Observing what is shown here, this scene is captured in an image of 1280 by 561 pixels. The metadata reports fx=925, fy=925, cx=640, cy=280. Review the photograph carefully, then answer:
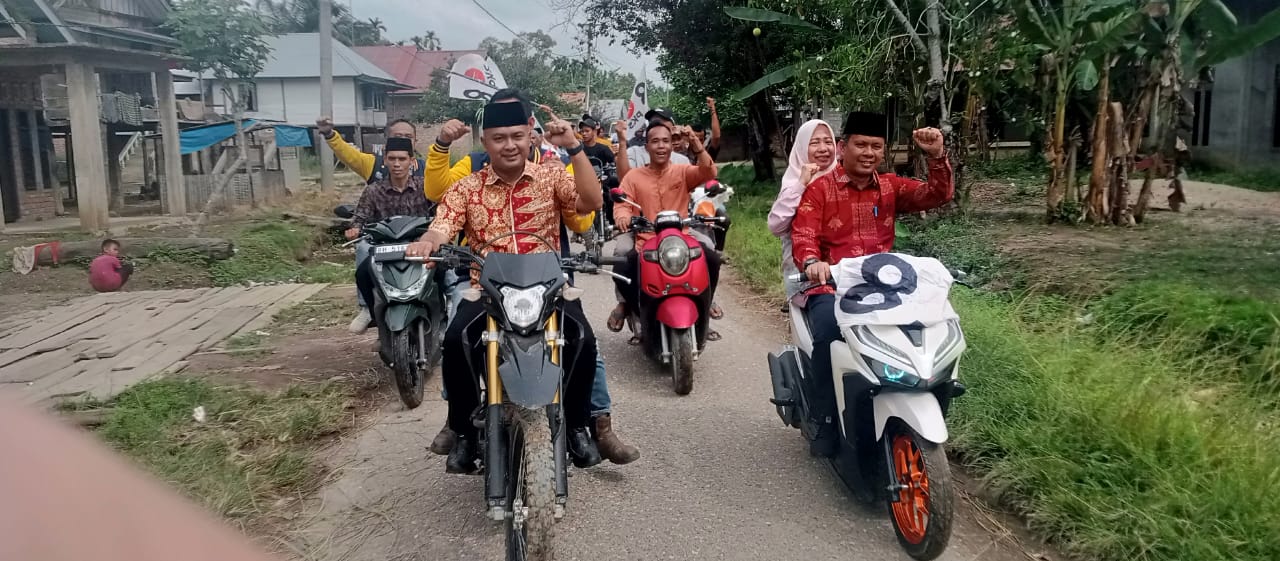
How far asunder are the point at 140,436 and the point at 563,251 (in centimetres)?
222

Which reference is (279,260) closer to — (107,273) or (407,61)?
(107,273)

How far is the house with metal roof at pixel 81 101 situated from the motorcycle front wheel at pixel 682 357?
1059 centimetres

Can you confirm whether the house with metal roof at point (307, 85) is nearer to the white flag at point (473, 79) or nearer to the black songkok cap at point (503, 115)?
the white flag at point (473, 79)

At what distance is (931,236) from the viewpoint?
943 cm

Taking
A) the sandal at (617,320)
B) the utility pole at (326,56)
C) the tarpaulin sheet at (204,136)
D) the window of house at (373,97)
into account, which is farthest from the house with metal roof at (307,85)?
the sandal at (617,320)

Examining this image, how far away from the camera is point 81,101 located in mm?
12703

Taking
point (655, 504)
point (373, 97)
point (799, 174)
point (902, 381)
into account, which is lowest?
point (655, 504)

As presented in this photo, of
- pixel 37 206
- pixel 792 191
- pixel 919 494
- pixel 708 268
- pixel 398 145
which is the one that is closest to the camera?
pixel 919 494

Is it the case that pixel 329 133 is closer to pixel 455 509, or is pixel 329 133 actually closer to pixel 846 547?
pixel 455 509

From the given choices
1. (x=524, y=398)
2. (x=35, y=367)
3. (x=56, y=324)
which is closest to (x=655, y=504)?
(x=524, y=398)

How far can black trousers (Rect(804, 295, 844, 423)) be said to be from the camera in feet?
12.9

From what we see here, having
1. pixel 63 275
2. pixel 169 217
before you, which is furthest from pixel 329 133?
pixel 169 217

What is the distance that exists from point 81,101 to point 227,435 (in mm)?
10398

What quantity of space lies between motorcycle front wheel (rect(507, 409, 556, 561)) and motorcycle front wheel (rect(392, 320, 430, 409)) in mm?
2325
